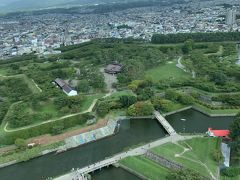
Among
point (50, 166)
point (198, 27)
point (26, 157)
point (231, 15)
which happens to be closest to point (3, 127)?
point (26, 157)

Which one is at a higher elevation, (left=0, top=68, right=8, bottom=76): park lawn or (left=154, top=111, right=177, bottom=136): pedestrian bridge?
(left=0, top=68, right=8, bottom=76): park lawn

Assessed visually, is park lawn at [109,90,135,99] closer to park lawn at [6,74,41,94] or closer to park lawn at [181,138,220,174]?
park lawn at [6,74,41,94]

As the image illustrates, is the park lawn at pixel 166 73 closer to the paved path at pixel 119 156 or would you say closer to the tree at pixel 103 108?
the tree at pixel 103 108

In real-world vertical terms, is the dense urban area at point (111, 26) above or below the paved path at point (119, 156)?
above

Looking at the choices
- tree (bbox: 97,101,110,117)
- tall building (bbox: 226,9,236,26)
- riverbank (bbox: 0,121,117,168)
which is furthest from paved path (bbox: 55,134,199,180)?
tall building (bbox: 226,9,236,26)

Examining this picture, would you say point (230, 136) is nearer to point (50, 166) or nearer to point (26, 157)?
point (50, 166)

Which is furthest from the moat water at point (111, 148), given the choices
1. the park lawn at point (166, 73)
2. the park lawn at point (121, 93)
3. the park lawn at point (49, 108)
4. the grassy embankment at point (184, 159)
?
the park lawn at point (166, 73)

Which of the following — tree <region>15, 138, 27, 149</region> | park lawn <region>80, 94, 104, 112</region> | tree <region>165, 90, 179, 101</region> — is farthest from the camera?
tree <region>165, 90, 179, 101</region>
